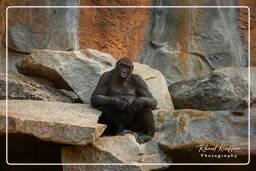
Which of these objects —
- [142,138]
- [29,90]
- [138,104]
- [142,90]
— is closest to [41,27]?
[29,90]

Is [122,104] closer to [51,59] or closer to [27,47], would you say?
[51,59]

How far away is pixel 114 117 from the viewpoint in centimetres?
652

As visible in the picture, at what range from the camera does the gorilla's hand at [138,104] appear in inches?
253

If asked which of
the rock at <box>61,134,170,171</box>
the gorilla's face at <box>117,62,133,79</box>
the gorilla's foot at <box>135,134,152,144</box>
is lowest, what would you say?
the rock at <box>61,134,170,171</box>

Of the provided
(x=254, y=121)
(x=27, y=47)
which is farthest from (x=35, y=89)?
(x=254, y=121)

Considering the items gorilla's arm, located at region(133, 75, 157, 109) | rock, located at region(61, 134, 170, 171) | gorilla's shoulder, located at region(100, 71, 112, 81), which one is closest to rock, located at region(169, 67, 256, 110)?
gorilla's arm, located at region(133, 75, 157, 109)

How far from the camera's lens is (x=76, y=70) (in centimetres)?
705

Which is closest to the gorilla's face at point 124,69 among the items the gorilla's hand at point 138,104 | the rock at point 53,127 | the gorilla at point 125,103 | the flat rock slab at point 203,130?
the gorilla at point 125,103

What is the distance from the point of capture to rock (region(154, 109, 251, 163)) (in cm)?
623

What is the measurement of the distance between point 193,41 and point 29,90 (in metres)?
2.77

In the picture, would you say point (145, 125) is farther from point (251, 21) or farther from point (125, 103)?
point (251, 21)

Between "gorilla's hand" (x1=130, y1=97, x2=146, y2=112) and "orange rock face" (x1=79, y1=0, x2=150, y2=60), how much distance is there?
207cm

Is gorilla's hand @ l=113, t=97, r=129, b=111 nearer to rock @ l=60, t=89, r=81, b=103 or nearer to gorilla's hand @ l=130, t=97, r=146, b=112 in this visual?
gorilla's hand @ l=130, t=97, r=146, b=112

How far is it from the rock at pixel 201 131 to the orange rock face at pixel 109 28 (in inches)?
87.0
